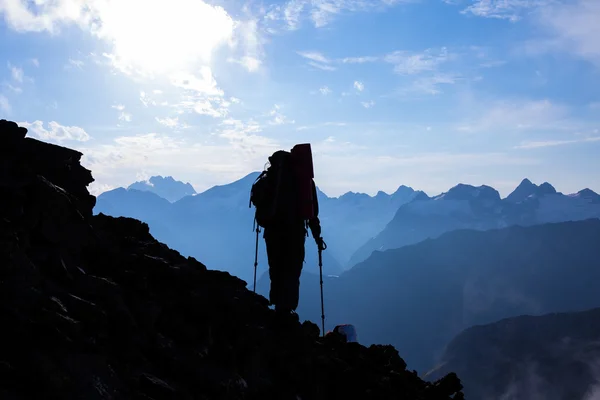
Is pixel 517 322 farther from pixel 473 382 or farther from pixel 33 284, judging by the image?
pixel 33 284

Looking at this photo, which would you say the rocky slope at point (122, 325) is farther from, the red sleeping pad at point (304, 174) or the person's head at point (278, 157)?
the person's head at point (278, 157)

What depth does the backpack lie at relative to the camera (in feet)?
34.5

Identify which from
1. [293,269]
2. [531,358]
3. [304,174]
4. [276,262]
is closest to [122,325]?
[276,262]

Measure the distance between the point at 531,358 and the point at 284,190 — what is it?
17482cm

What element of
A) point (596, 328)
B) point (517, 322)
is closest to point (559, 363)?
Result: point (596, 328)

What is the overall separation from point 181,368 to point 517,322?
202 meters

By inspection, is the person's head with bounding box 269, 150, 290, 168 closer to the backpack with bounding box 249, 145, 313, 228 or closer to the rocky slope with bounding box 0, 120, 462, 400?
the backpack with bounding box 249, 145, 313, 228

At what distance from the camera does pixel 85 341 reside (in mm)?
5797

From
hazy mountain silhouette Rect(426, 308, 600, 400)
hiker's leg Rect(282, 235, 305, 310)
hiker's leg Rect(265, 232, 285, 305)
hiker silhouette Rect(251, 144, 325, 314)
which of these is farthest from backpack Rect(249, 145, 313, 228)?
hazy mountain silhouette Rect(426, 308, 600, 400)

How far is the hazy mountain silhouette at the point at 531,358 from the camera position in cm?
14400

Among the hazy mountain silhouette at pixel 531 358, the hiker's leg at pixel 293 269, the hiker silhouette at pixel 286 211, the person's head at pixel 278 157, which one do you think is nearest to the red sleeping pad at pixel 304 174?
the hiker silhouette at pixel 286 211

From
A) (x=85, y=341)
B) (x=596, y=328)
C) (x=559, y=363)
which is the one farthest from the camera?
(x=596, y=328)

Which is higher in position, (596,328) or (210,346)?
(210,346)

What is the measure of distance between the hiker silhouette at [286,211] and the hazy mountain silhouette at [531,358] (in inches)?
5916
